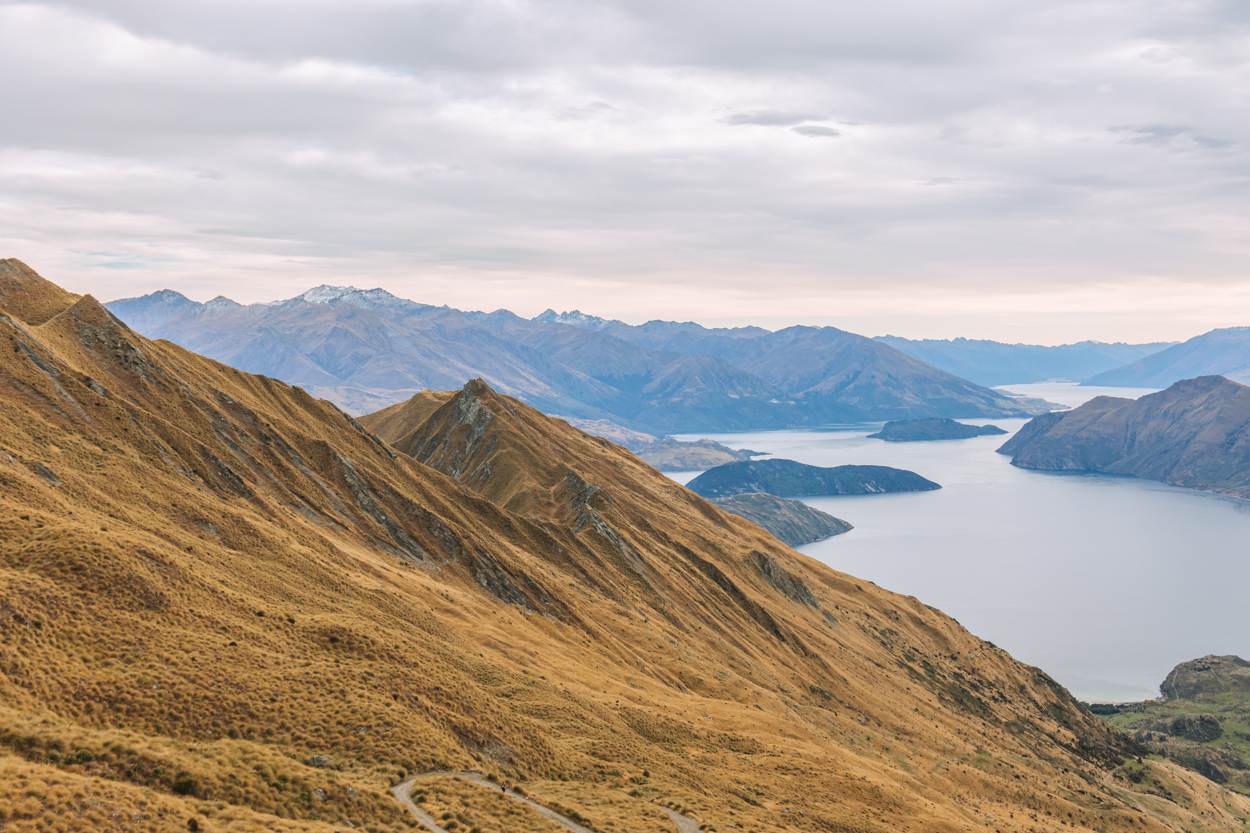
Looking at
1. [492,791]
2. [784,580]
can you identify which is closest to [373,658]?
[492,791]

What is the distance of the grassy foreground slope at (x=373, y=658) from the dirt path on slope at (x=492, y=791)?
974 mm

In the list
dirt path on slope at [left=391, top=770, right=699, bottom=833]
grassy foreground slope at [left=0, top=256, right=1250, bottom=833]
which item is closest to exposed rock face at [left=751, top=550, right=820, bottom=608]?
grassy foreground slope at [left=0, top=256, right=1250, bottom=833]

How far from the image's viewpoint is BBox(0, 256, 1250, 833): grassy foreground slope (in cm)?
4391

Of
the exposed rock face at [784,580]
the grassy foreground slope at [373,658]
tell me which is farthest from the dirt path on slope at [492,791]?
the exposed rock face at [784,580]

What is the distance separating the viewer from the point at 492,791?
50156mm

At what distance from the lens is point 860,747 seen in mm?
111875

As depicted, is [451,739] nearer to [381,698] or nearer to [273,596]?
[381,698]

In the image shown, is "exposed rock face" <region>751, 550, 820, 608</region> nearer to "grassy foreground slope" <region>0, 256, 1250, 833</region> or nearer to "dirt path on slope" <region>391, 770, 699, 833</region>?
"grassy foreground slope" <region>0, 256, 1250, 833</region>

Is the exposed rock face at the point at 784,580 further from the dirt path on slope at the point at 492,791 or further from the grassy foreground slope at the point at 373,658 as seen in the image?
the dirt path on slope at the point at 492,791

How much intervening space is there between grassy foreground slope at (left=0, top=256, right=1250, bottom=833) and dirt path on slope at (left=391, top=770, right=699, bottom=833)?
0.97 meters

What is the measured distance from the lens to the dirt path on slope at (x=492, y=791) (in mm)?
44281

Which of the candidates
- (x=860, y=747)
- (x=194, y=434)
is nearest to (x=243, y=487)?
(x=194, y=434)

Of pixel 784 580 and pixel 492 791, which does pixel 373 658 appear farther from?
pixel 784 580

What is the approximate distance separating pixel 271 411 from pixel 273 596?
6304 cm
